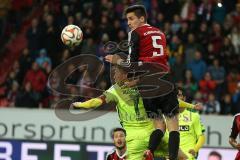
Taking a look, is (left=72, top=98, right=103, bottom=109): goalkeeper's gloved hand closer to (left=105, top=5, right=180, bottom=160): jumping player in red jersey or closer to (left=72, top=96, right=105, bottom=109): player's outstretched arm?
(left=72, top=96, right=105, bottom=109): player's outstretched arm

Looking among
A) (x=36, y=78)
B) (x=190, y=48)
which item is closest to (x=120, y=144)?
(x=36, y=78)

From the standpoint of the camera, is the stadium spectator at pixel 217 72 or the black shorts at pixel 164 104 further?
the stadium spectator at pixel 217 72

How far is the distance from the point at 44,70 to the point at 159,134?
27.5 ft

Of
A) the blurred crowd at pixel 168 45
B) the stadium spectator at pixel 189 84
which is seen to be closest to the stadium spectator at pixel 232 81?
the blurred crowd at pixel 168 45

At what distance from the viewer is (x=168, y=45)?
20.0 metres

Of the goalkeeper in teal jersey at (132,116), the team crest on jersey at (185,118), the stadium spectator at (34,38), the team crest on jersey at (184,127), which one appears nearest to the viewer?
the goalkeeper in teal jersey at (132,116)

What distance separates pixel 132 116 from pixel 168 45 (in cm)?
781

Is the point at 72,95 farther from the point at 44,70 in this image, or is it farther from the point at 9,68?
the point at 9,68

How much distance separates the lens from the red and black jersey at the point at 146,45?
457 inches

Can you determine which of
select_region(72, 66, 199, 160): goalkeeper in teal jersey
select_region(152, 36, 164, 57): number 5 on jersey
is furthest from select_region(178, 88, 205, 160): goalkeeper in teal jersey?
select_region(152, 36, 164, 57): number 5 on jersey

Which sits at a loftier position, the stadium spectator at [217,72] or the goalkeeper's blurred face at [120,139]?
the stadium spectator at [217,72]

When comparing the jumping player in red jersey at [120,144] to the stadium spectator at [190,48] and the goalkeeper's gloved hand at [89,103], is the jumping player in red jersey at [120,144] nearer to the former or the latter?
the goalkeeper's gloved hand at [89,103]

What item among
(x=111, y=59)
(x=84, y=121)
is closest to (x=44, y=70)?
(x=84, y=121)

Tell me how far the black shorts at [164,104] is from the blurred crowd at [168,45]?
6.23 m
